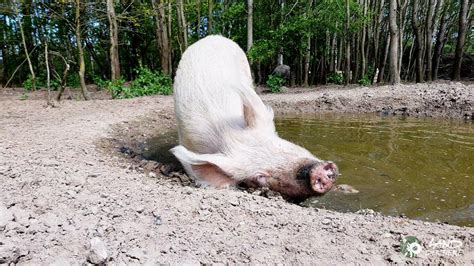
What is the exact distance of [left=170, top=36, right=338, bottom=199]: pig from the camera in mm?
3197

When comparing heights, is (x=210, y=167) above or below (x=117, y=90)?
below

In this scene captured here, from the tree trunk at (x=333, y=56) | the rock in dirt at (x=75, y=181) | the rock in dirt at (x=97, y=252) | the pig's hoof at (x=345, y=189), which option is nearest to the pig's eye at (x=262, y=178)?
the pig's hoof at (x=345, y=189)

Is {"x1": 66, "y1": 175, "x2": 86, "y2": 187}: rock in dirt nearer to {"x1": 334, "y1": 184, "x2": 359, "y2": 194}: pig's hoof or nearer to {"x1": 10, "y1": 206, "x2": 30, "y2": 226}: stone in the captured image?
{"x1": 10, "y1": 206, "x2": 30, "y2": 226}: stone

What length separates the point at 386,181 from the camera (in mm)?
3764

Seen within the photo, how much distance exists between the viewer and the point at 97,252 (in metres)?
1.89

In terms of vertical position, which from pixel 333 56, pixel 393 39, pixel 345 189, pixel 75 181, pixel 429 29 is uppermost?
pixel 429 29

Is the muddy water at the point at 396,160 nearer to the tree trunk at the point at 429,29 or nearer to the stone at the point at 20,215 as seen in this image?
the stone at the point at 20,215

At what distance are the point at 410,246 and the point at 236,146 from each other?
187 cm

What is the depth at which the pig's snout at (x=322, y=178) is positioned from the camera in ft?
9.86

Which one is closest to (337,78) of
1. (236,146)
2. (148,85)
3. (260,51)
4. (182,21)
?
(260,51)

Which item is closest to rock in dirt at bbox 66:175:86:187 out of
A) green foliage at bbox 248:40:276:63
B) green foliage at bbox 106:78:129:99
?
green foliage at bbox 106:78:129:99

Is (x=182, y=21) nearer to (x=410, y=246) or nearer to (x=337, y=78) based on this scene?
(x=337, y=78)

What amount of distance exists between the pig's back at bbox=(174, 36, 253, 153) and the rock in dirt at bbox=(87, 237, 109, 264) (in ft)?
6.00

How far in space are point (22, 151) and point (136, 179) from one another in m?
1.31
